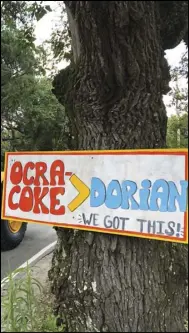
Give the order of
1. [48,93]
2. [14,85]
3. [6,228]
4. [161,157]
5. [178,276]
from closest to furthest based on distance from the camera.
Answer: [161,157]
[178,276]
[6,228]
[14,85]
[48,93]

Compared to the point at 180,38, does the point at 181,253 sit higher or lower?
lower

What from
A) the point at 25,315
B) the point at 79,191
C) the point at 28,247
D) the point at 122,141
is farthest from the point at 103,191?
the point at 28,247

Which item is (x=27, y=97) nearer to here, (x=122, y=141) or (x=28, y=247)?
(x=28, y=247)

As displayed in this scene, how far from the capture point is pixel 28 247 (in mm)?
5645

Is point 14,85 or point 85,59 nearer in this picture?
point 85,59

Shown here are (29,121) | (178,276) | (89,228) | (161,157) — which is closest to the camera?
(161,157)

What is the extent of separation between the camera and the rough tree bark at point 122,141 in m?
2.25

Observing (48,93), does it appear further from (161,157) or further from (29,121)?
(161,157)

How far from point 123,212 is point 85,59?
3.16 feet

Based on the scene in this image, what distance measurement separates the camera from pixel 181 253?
2.58m

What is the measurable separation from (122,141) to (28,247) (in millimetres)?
3749

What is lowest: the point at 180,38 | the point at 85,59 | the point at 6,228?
the point at 6,228

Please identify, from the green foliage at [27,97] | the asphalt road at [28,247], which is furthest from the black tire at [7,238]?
the green foliage at [27,97]

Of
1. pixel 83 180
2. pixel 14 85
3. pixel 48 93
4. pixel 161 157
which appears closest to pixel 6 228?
pixel 83 180
